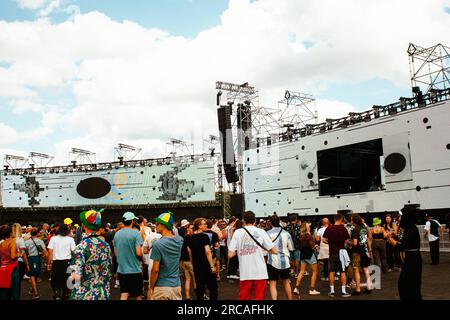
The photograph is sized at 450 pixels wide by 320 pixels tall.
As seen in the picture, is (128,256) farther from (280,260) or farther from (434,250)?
(434,250)

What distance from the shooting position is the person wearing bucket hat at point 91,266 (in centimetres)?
443

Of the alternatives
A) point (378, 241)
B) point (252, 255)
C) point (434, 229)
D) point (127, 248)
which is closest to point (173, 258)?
point (127, 248)

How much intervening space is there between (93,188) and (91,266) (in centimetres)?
3209

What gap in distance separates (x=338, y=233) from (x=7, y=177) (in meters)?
36.3

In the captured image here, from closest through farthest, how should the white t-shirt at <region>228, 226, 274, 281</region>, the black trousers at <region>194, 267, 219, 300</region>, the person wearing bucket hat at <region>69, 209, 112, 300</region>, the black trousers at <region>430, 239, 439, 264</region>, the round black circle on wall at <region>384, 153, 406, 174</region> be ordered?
the person wearing bucket hat at <region>69, 209, 112, 300</region>, the white t-shirt at <region>228, 226, 274, 281</region>, the black trousers at <region>194, 267, 219, 300</region>, the black trousers at <region>430, 239, 439, 264</region>, the round black circle on wall at <region>384, 153, 406, 174</region>

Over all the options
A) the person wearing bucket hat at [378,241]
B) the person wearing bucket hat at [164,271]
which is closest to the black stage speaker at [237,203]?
the person wearing bucket hat at [378,241]

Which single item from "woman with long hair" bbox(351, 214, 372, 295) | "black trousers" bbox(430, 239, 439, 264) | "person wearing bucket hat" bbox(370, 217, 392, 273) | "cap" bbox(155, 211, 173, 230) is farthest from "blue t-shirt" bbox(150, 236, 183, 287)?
"black trousers" bbox(430, 239, 439, 264)

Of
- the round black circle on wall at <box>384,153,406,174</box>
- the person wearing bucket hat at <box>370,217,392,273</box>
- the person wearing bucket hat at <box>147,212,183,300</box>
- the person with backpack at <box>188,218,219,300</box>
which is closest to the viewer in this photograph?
the person wearing bucket hat at <box>147,212,183,300</box>

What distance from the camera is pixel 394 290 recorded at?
8.80 m

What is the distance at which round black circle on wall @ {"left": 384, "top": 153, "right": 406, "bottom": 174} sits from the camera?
19237 millimetres

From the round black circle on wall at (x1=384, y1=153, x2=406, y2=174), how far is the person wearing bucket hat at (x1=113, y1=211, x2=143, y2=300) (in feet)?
54.2

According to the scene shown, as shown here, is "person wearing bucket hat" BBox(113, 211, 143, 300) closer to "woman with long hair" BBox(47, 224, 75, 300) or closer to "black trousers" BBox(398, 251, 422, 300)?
"woman with long hair" BBox(47, 224, 75, 300)

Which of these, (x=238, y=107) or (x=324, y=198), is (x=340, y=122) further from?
(x=238, y=107)
